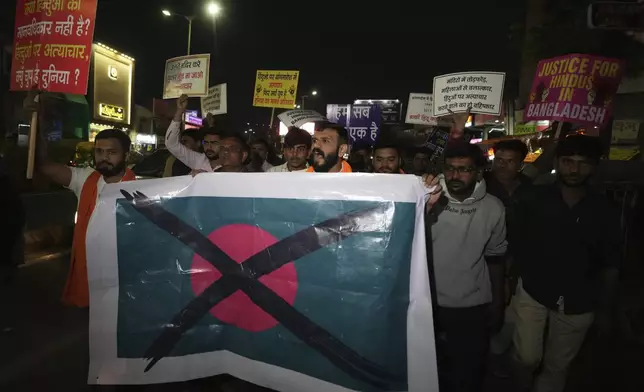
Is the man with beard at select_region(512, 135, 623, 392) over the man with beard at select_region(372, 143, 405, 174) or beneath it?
beneath

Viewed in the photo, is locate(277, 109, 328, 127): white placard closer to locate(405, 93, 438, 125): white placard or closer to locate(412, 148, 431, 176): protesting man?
locate(412, 148, 431, 176): protesting man

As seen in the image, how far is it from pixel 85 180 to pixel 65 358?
5.57 feet

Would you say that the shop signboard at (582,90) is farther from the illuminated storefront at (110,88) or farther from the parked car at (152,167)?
the illuminated storefront at (110,88)

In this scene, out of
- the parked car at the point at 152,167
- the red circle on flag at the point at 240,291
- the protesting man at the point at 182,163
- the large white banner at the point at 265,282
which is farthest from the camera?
the parked car at the point at 152,167

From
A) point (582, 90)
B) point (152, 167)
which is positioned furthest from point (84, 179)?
point (152, 167)

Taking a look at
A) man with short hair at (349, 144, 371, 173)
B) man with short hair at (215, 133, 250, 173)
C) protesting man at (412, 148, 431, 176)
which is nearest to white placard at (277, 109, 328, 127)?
man with short hair at (349, 144, 371, 173)

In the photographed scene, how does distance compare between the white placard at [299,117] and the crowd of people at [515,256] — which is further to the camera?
the white placard at [299,117]

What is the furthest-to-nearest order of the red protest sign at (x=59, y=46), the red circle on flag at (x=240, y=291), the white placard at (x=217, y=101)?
the white placard at (x=217, y=101), the red protest sign at (x=59, y=46), the red circle on flag at (x=240, y=291)

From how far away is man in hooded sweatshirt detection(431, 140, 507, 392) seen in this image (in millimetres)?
2811

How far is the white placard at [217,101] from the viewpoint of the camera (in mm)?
9477

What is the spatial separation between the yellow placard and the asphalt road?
19.4 ft

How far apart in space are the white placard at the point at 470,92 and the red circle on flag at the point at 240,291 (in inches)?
174

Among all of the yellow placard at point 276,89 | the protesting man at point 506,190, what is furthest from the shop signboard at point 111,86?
the protesting man at point 506,190

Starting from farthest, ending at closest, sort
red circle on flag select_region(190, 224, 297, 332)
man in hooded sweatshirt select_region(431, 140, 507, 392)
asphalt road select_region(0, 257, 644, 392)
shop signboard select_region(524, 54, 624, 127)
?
shop signboard select_region(524, 54, 624, 127) → asphalt road select_region(0, 257, 644, 392) → man in hooded sweatshirt select_region(431, 140, 507, 392) → red circle on flag select_region(190, 224, 297, 332)
